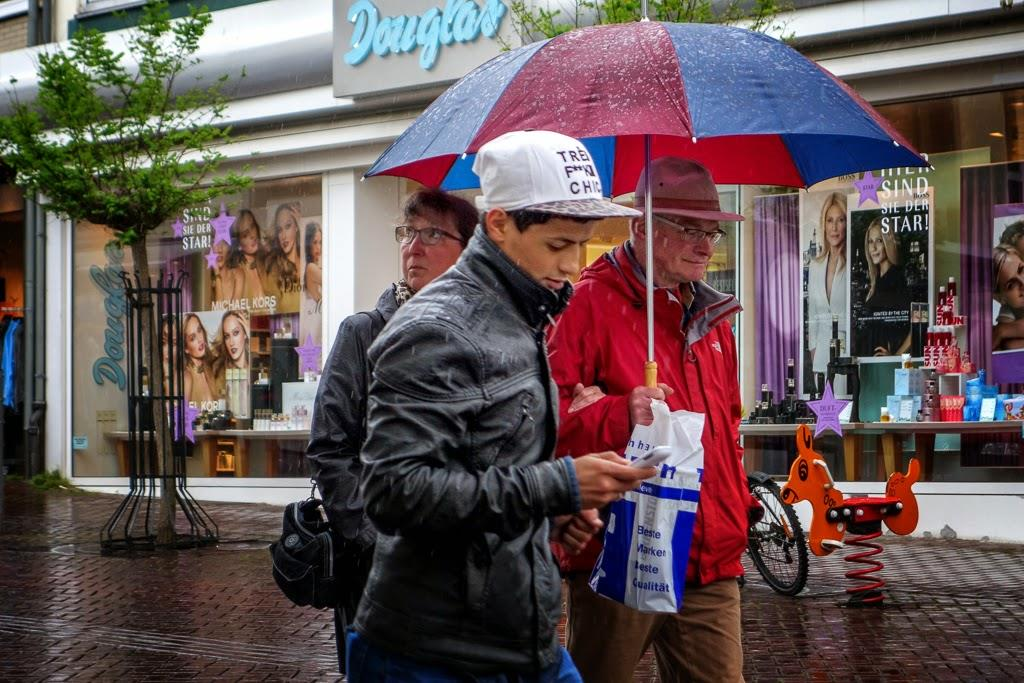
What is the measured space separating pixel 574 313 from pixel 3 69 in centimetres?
1656

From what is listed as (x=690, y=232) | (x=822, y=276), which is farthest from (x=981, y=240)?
(x=690, y=232)

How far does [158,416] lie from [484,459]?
955cm

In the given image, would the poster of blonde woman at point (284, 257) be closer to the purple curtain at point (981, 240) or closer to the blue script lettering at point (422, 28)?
the blue script lettering at point (422, 28)

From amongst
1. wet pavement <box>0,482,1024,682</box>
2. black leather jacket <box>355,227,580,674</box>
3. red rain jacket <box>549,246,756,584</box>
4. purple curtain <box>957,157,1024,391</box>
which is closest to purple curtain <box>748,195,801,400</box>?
purple curtain <box>957,157,1024,391</box>

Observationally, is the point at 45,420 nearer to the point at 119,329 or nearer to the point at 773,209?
the point at 119,329

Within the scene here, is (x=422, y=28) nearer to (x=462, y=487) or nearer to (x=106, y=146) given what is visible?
(x=106, y=146)

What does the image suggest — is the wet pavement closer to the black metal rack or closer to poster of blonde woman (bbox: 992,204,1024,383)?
the black metal rack

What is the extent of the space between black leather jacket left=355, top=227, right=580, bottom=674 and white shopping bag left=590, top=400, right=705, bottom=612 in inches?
33.6

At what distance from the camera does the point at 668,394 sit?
150 inches

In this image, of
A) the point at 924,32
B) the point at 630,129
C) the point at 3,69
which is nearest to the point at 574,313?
the point at 630,129

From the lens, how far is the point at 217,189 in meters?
11.9

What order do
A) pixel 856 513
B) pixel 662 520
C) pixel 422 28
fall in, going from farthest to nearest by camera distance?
pixel 422 28 → pixel 856 513 → pixel 662 520

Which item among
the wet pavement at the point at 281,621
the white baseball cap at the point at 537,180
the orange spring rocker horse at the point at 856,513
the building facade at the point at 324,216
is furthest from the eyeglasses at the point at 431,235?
the building facade at the point at 324,216

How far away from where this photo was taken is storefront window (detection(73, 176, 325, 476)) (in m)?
15.4
